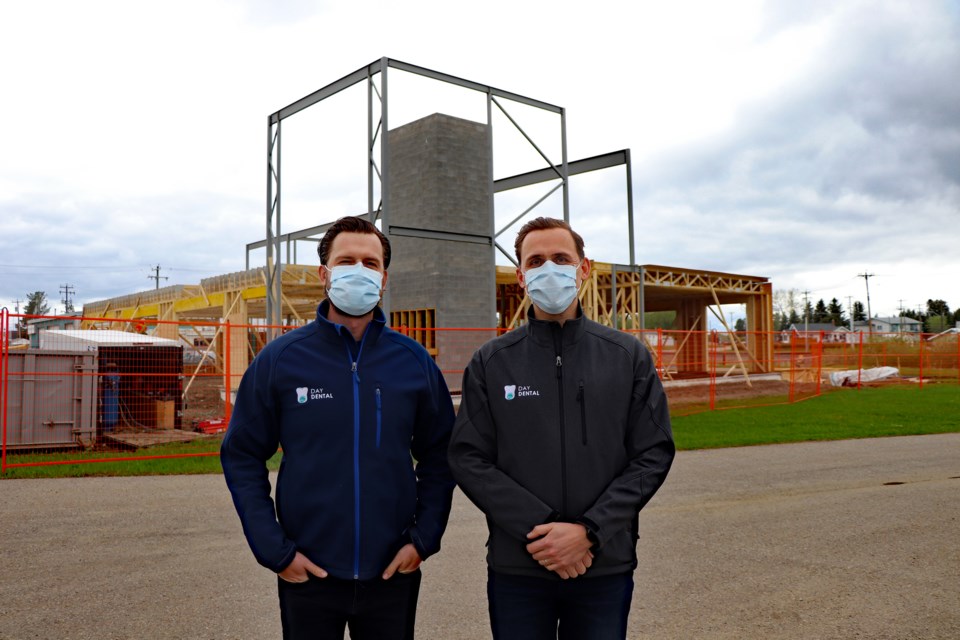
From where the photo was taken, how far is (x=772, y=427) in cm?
1379

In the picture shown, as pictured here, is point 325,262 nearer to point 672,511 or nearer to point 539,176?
point 672,511

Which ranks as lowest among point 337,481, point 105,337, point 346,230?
point 337,481

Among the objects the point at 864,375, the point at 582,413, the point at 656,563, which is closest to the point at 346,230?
the point at 582,413

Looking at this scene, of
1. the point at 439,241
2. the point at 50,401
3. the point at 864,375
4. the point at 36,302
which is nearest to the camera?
the point at 50,401

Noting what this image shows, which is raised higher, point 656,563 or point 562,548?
point 562,548

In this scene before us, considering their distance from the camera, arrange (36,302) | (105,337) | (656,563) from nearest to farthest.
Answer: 1. (656,563)
2. (105,337)
3. (36,302)

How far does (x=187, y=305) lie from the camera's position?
95.2ft

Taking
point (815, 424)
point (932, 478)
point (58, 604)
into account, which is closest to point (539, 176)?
point (815, 424)

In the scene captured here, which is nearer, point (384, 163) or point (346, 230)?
point (346, 230)

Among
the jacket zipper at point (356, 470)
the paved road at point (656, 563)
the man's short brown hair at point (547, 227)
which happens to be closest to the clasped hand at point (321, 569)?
the jacket zipper at point (356, 470)

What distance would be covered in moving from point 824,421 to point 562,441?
46.2ft

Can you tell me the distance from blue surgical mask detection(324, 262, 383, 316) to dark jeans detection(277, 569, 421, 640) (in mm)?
958

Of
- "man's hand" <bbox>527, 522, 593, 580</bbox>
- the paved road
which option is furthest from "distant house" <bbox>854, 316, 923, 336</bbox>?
"man's hand" <bbox>527, 522, 593, 580</bbox>

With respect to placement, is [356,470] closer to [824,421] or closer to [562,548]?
[562,548]
